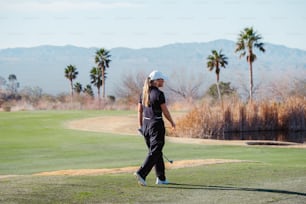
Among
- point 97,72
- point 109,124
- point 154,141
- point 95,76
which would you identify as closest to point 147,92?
point 154,141

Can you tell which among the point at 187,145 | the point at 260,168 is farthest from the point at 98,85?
the point at 260,168

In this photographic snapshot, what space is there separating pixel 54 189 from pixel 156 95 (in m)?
2.24

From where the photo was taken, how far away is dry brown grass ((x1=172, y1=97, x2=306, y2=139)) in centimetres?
3419

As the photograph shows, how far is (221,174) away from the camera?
40.9 feet

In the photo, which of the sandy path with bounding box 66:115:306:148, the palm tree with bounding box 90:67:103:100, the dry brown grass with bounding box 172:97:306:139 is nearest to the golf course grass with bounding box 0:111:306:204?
the dry brown grass with bounding box 172:97:306:139

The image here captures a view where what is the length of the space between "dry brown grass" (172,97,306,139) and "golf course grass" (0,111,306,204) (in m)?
9.25

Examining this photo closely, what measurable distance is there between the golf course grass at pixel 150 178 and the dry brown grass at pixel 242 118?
925 cm

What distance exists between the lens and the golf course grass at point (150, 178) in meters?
9.75

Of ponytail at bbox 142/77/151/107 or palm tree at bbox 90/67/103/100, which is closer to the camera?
ponytail at bbox 142/77/151/107

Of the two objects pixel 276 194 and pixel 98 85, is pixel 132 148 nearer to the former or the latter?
pixel 276 194

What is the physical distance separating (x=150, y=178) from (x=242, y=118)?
26.4 meters

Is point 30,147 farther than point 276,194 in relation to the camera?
Yes

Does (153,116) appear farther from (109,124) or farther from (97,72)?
(97,72)

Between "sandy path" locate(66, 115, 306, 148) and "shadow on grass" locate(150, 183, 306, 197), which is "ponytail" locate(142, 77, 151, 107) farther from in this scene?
"sandy path" locate(66, 115, 306, 148)
